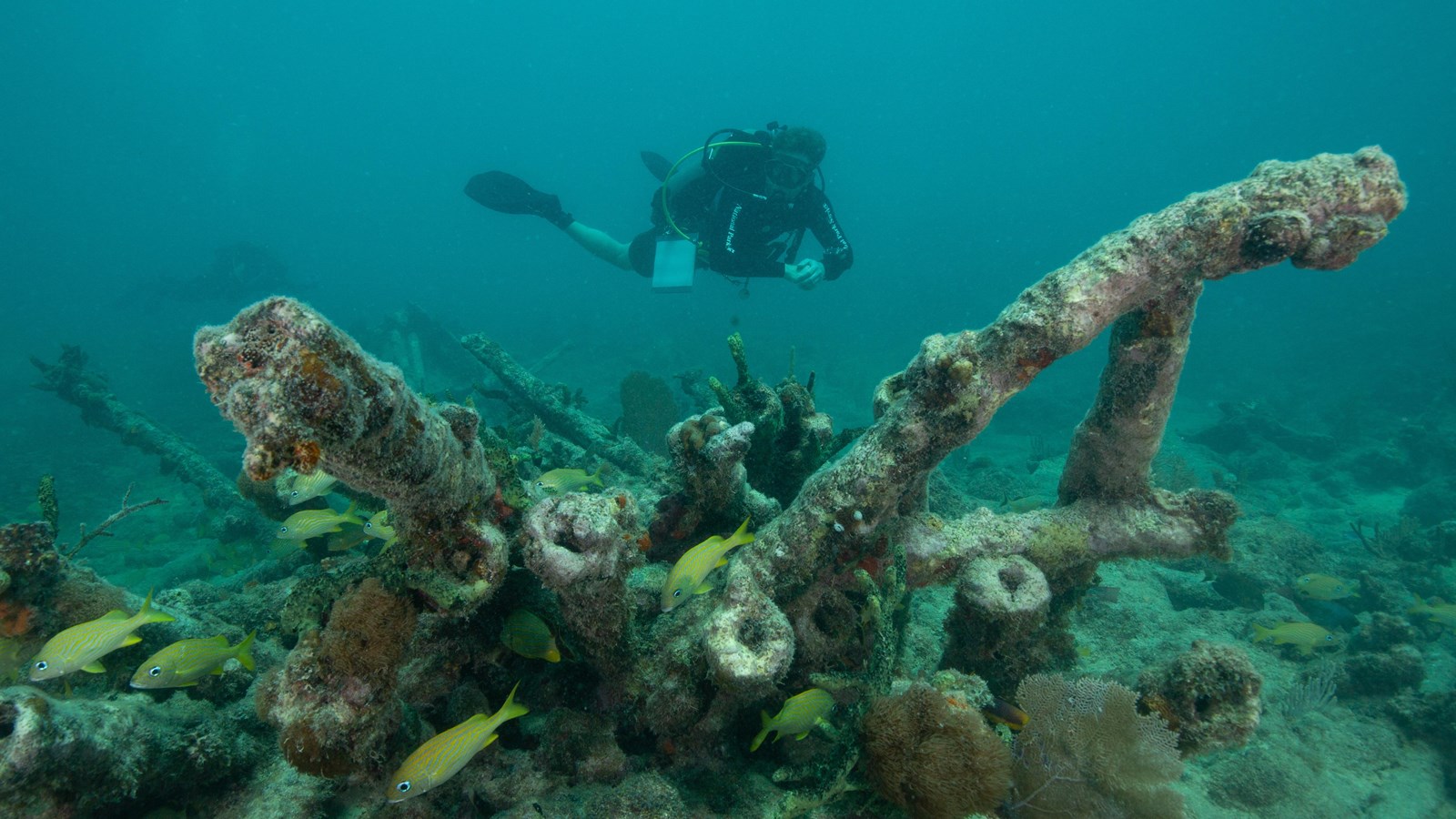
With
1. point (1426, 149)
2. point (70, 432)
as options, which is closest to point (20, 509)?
point (70, 432)

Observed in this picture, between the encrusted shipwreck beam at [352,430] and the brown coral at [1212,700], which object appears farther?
the brown coral at [1212,700]

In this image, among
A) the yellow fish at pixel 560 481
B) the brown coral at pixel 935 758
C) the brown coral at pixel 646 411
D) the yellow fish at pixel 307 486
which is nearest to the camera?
the brown coral at pixel 935 758

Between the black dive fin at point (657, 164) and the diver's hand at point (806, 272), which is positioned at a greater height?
the black dive fin at point (657, 164)

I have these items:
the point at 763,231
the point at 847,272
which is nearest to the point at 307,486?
the point at 763,231

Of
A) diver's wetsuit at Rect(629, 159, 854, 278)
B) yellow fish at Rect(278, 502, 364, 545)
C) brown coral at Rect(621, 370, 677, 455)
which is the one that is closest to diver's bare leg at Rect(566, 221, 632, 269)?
diver's wetsuit at Rect(629, 159, 854, 278)

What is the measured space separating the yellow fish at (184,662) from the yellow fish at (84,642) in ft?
0.58

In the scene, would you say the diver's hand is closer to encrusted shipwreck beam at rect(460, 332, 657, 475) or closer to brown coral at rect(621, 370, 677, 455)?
brown coral at rect(621, 370, 677, 455)

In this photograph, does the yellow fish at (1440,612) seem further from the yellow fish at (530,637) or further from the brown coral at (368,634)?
the brown coral at (368,634)

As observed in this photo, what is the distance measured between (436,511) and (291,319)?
100 centimetres

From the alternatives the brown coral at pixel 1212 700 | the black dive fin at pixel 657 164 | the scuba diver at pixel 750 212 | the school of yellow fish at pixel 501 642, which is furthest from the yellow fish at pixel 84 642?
the black dive fin at pixel 657 164

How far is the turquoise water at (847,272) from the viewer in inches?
222

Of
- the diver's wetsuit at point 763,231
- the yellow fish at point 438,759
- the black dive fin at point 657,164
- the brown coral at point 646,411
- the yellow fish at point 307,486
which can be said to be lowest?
the yellow fish at point 438,759

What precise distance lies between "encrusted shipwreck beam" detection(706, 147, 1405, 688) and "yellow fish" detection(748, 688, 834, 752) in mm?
245

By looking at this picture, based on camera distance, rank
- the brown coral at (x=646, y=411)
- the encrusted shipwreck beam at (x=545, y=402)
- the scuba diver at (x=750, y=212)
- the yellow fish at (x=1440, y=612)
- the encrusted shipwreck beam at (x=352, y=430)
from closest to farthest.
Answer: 1. the encrusted shipwreck beam at (x=352, y=430)
2. the yellow fish at (x=1440, y=612)
3. the encrusted shipwreck beam at (x=545, y=402)
4. the brown coral at (x=646, y=411)
5. the scuba diver at (x=750, y=212)
